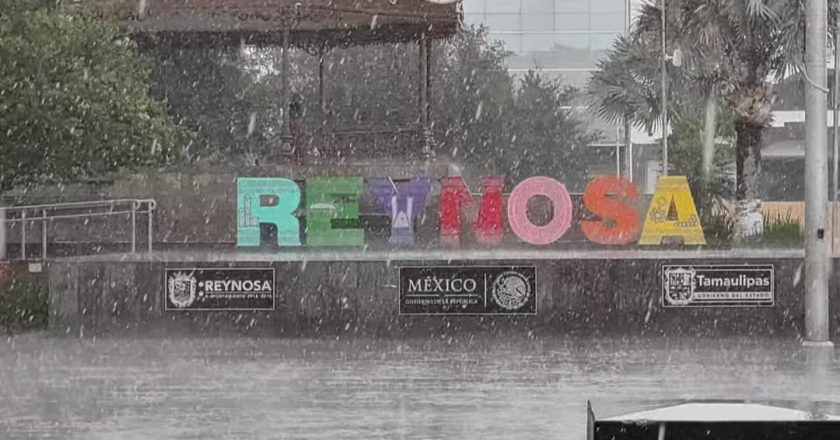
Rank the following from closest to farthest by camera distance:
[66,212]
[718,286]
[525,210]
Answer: [718,286] → [525,210] → [66,212]

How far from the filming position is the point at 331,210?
19297 millimetres

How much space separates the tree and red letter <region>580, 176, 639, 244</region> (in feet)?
25.5

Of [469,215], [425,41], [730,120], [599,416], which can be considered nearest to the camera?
[599,416]

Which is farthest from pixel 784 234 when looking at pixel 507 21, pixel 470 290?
pixel 507 21

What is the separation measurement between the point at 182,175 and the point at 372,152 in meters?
3.83

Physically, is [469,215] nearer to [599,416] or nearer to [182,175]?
[182,175]

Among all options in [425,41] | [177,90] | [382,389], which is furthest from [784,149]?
[382,389]

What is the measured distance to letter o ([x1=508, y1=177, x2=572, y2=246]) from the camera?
1834 centimetres

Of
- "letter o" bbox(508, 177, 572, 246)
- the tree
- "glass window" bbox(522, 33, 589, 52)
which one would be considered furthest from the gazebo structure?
"glass window" bbox(522, 33, 589, 52)

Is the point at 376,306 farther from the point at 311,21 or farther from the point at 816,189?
the point at 311,21

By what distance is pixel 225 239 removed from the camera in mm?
23641

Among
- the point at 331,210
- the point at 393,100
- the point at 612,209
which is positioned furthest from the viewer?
the point at 393,100

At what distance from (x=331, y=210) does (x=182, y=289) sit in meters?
3.45

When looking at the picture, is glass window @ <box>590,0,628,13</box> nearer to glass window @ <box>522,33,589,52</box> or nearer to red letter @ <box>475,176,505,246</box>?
glass window @ <box>522,33,589,52</box>
